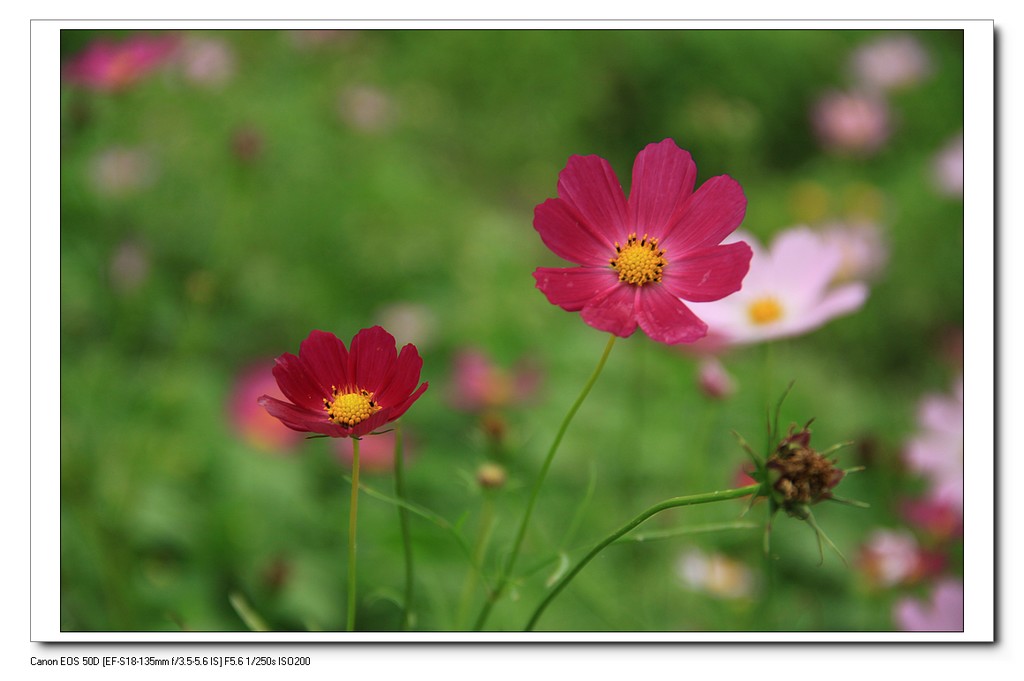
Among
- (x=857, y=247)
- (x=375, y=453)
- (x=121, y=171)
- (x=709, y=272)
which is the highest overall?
(x=121, y=171)

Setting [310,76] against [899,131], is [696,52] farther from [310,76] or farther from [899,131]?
[310,76]

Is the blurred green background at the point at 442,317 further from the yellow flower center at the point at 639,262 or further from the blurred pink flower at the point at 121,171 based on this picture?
the yellow flower center at the point at 639,262

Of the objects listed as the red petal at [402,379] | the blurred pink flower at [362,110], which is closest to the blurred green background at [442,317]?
the blurred pink flower at [362,110]

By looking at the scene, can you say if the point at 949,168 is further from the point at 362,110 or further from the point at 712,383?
the point at 362,110

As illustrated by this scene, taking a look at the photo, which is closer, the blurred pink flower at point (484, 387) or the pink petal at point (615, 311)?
the pink petal at point (615, 311)

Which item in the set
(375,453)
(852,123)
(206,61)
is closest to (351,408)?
(375,453)
